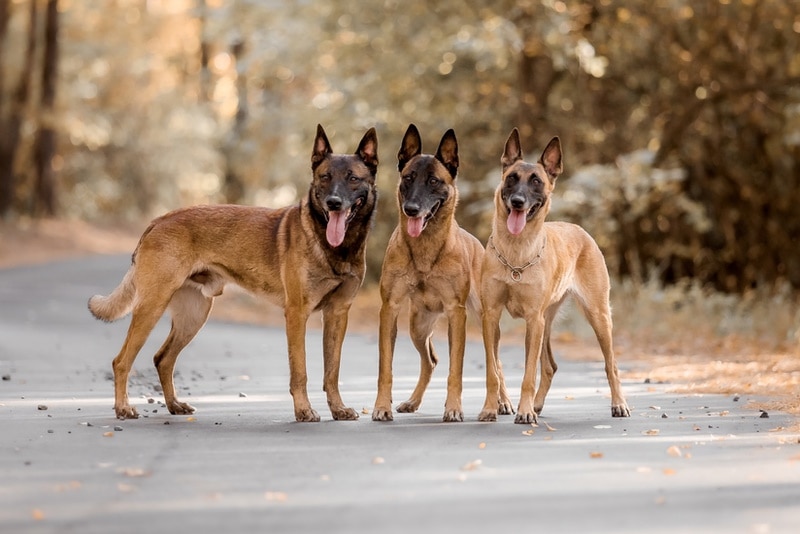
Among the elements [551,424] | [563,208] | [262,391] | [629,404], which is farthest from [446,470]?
[563,208]

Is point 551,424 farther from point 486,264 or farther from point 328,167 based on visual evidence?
point 328,167

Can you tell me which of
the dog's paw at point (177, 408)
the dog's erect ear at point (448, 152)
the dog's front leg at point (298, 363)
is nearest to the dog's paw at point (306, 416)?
the dog's front leg at point (298, 363)

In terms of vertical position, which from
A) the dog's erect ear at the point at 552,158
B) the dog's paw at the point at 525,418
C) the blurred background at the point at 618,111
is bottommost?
the dog's paw at the point at 525,418

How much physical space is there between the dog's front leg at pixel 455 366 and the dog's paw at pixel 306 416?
919 mm

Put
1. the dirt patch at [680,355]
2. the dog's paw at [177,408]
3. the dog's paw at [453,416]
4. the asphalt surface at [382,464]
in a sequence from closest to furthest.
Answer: the asphalt surface at [382,464] < the dog's paw at [453,416] < the dog's paw at [177,408] < the dirt patch at [680,355]

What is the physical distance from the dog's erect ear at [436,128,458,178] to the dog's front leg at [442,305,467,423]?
1062 millimetres

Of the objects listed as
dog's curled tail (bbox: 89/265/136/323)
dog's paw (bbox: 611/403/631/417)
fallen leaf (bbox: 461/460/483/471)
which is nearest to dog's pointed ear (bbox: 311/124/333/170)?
dog's curled tail (bbox: 89/265/136/323)

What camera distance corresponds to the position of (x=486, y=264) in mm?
10336

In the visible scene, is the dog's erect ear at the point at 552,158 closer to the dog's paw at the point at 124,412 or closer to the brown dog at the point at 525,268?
the brown dog at the point at 525,268

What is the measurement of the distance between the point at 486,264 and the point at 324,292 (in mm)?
1209

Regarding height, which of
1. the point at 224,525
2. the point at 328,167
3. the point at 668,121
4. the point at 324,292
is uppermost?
the point at 668,121

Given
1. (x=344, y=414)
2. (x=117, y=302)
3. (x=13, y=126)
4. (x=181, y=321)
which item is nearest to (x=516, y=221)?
(x=344, y=414)

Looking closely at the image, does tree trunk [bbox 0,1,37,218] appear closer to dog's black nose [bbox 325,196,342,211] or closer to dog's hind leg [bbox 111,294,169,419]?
dog's hind leg [bbox 111,294,169,419]

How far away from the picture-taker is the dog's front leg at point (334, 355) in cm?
1020
